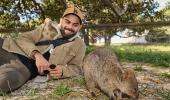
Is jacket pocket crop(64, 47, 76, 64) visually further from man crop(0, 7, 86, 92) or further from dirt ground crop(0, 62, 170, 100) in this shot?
dirt ground crop(0, 62, 170, 100)

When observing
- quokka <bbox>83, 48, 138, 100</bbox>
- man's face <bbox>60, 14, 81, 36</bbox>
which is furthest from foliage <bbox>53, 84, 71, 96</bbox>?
man's face <bbox>60, 14, 81, 36</bbox>

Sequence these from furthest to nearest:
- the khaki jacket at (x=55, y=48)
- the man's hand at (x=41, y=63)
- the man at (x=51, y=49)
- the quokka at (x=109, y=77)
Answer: the khaki jacket at (x=55, y=48)
the man at (x=51, y=49)
the man's hand at (x=41, y=63)
the quokka at (x=109, y=77)

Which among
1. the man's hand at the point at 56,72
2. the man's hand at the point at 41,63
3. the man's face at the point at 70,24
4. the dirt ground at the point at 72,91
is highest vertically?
the man's face at the point at 70,24

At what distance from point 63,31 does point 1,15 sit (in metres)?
7.92

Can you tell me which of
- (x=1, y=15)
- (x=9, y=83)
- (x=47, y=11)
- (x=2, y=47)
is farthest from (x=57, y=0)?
(x=9, y=83)

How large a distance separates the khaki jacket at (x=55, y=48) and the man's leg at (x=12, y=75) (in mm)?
244

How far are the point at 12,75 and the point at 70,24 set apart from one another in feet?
3.71

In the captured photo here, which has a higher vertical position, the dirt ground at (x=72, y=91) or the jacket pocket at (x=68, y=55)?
the jacket pocket at (x=68, y=55)

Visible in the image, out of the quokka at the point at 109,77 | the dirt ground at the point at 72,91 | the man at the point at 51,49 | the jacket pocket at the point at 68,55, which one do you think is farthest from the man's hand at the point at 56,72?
the quokka at the point at 109,77

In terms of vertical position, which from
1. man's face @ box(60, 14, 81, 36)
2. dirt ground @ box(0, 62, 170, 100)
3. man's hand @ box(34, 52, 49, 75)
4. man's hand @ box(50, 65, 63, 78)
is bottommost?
dirt ground @ box(0, 62, 170, 100)

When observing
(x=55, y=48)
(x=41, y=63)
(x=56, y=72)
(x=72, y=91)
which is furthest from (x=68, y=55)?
(x=72, y=91)

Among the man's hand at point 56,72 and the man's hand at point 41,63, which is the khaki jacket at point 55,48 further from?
the man's hand at point 41,63

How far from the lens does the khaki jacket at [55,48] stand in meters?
6.46

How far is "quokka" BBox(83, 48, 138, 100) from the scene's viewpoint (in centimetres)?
450
